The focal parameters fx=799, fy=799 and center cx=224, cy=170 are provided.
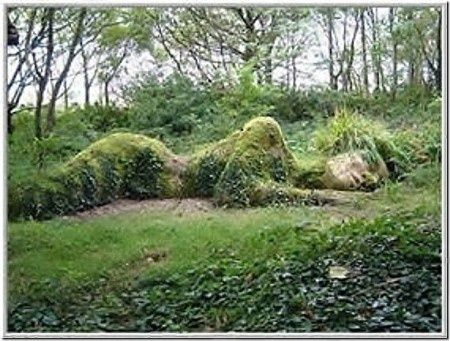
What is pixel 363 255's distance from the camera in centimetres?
272

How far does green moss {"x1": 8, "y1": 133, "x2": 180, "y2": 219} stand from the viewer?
8.91 ft

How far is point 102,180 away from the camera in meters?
2.76

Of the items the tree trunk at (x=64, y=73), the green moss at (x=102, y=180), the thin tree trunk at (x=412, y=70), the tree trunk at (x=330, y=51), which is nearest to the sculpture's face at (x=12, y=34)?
the tree trunk at (x=64, y=73)

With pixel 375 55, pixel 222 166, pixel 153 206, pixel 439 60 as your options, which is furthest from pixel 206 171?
pixel 439 60

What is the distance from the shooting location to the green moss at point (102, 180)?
2715 mm

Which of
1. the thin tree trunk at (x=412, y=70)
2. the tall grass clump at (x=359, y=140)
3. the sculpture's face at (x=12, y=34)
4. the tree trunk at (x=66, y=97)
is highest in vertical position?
the sculpture's face at (x=12, y=34)

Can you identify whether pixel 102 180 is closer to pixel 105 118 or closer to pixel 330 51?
pixel 105 118

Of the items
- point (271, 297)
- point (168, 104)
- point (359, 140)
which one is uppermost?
point (168, 104)

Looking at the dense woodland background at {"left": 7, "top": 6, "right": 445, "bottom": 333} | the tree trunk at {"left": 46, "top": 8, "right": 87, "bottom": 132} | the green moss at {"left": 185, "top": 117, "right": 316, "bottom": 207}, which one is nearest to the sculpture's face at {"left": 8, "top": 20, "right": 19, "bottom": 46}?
the dense woodland background at {"left": 7, "top": 6, "right": 445, "bottom": 333}

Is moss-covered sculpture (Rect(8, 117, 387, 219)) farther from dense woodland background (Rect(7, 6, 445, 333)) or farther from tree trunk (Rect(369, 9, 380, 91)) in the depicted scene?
tree trunk (Rect(369, 9, 380, 91))

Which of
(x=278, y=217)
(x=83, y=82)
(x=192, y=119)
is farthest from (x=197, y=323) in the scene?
(x=83, y=82)

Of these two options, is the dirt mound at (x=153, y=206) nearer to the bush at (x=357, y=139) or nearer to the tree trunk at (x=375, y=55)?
the bush at (x=357, y=139)

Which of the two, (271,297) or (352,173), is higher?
(352,173)

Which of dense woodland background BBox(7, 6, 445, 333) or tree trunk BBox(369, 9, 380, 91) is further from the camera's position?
tree trunk BBox(369, 9, 380, 91)
